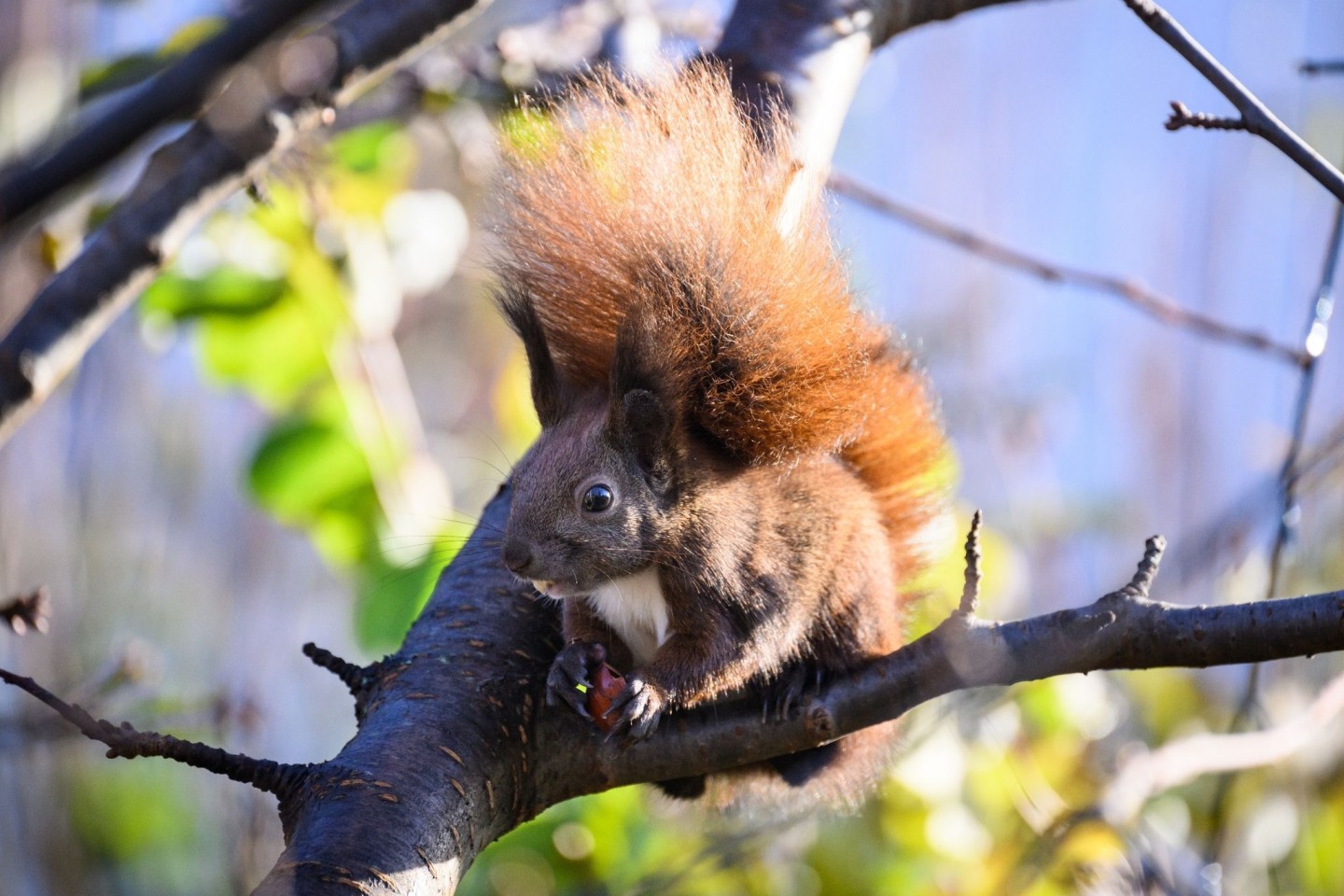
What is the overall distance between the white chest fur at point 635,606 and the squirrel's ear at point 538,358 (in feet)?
1.02

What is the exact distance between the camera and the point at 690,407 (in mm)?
1999

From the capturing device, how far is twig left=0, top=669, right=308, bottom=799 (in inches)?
47.0

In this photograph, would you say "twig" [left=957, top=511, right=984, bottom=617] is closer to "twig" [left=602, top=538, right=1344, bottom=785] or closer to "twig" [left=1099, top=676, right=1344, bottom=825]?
"twig" [left=602, top=538, right=1344, bottom=785]

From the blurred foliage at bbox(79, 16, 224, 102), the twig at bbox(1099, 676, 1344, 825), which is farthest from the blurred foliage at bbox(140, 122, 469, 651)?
the twig at bbox(1099, 676, 1344, 825)

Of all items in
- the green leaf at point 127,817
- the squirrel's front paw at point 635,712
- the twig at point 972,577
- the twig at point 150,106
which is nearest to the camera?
the twig at point 150,106

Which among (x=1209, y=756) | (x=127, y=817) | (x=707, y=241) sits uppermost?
(x=127, y=817)

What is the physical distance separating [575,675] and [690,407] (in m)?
0.47

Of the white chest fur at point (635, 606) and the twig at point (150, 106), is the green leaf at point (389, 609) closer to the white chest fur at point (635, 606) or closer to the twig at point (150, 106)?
the white chest fur at point (635, 606)

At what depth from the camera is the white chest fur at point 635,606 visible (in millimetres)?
2041

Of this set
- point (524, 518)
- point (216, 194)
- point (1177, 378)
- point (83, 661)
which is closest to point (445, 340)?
point (83, 661)

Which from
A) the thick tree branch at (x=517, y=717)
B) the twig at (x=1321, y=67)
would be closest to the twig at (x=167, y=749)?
the thick tree branch at (x=517, y=717)

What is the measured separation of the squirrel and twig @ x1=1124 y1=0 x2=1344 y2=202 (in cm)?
56

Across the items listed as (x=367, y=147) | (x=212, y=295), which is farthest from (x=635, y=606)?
(x=367, y=147)

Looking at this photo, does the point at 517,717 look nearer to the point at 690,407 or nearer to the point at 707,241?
the point at 690,407
